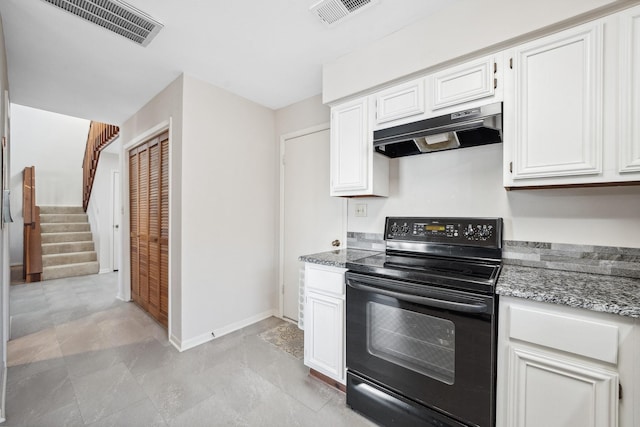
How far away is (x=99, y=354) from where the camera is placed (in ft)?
7.84

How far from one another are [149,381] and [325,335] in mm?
1362

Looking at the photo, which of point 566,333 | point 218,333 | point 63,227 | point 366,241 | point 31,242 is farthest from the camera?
point 63,227

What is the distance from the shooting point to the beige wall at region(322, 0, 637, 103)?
1391 mm

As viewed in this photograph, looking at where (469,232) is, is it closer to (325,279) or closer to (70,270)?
(325,279)

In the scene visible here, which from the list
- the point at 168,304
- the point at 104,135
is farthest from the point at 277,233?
the point at 104,135

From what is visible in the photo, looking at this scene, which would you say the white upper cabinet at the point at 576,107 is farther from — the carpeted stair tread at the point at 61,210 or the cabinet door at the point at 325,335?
the carpeted stair tread at the point at 61,210

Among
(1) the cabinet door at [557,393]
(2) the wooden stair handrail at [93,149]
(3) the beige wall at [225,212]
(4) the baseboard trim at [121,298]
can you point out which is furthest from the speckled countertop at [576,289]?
(2) the wooden stair handrail at [93,149]

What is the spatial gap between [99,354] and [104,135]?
4.09m

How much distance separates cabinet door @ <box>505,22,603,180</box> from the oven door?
81 centimetres

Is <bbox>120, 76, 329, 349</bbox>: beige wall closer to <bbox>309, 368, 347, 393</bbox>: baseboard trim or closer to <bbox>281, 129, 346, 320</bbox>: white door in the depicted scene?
<bbox>281, 129, 346, 320</bbox>: white door

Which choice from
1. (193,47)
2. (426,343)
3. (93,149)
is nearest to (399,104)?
(426,343)

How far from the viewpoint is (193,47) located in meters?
2.11

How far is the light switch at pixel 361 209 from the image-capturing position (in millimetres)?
2455

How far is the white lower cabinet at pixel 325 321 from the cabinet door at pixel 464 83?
1.27 meters
